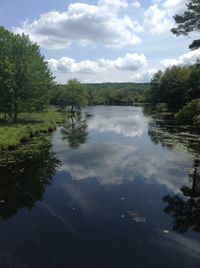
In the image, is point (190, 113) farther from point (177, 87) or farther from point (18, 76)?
point (177, 87)

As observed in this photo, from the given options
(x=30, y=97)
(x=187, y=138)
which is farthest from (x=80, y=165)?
(x=30, y=97)

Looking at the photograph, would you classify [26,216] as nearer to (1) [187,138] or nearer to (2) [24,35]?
(1) [187,138]

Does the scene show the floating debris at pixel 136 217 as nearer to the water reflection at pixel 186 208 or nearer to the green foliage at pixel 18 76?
the water reflection at pixel 186 208

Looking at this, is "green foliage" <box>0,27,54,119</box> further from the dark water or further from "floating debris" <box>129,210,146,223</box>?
"floating debris" <box>129,210,146,223</box>

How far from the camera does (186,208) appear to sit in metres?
16.4

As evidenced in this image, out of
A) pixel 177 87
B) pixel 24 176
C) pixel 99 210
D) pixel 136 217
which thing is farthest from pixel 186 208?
pixel 177 87

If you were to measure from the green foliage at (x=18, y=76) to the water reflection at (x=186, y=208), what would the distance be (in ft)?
110

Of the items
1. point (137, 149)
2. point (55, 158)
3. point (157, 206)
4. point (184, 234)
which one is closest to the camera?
point (184, 234)

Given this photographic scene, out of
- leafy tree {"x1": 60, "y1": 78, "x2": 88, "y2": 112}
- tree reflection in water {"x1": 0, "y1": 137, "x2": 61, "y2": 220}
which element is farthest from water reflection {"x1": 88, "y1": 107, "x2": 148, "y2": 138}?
leafy tree {"x1": 60, "y1": 78, "x2": 88, "y2": 112}

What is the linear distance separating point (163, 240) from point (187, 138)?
89.1 feet

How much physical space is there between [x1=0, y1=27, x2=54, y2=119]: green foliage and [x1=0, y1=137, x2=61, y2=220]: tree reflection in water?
1770cm

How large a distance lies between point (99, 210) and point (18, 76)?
37342 millimetres

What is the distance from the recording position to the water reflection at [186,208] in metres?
14.5

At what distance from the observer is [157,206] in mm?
16578
